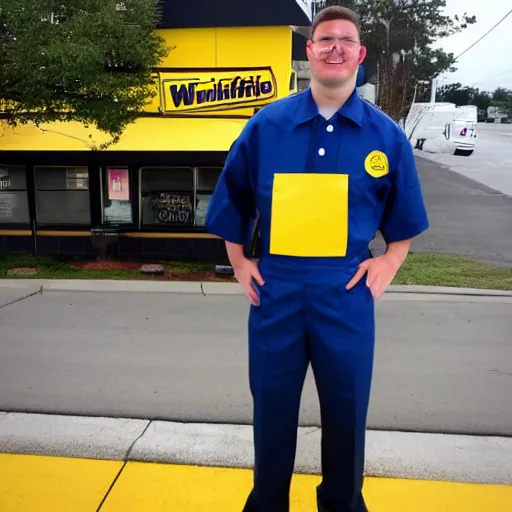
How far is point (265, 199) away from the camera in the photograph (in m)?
2.01

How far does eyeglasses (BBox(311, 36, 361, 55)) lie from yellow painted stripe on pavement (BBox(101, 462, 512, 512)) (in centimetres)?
197

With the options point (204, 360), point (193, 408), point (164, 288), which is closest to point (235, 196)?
point (193, 408)

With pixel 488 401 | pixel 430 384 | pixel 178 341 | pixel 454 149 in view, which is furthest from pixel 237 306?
pixel 454 149

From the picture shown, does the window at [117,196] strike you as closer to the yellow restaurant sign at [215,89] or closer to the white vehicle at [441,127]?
the yellow restaurant sign at [215,89]

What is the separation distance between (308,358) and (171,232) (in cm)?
869

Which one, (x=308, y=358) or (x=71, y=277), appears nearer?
(x=308, y=358)

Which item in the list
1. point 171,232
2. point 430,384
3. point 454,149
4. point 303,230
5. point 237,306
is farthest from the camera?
point 454,149

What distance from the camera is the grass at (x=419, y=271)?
8.02 m

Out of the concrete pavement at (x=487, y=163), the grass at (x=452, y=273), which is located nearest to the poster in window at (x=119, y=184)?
the grass at (x=452, y=273)

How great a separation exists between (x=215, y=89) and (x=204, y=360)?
5982 mm

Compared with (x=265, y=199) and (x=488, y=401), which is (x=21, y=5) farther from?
(x=488, y=401)

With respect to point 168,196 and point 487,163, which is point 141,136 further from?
point 487,163

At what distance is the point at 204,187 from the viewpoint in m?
10.5

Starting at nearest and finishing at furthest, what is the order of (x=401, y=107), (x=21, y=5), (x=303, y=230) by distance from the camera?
(x=303, y=230), (x=21, y=5), (x=401, y=107)
